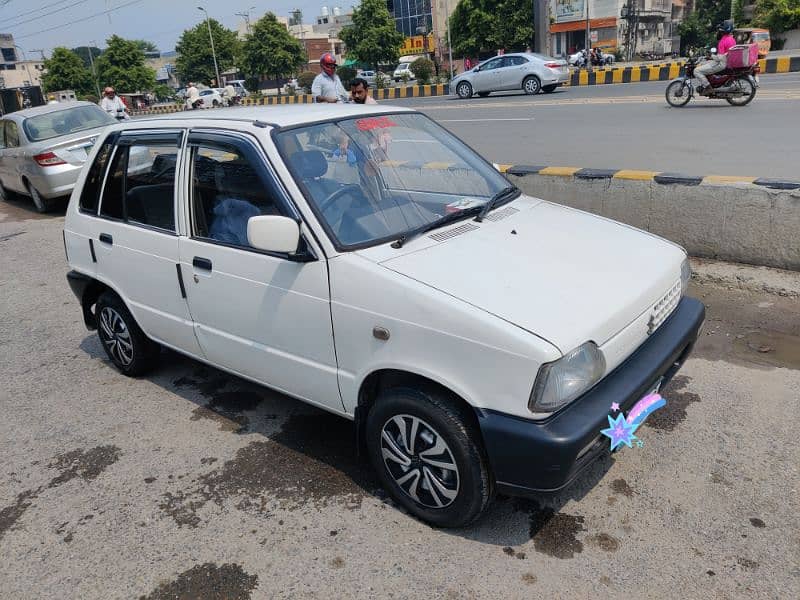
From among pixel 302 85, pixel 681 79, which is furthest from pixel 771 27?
pixel 681 79

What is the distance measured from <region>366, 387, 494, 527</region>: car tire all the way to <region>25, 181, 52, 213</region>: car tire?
9900 millimetres

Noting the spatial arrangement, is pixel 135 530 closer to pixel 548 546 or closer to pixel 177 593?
pixel 177 593

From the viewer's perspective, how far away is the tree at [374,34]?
200 feet

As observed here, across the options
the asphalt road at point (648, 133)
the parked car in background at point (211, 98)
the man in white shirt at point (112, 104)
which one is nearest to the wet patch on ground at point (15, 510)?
the asphalt road at point (648, 133)

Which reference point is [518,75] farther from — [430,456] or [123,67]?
[123,67]

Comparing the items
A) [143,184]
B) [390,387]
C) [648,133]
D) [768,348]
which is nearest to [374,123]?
[143,184]

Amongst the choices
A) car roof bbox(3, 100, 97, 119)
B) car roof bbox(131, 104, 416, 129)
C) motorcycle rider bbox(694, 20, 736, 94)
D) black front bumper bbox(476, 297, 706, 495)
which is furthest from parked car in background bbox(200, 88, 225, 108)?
black front bumper bbox(476, 297, 706, 495)

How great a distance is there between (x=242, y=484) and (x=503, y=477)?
1.49 metres

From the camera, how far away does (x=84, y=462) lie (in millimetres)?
3676

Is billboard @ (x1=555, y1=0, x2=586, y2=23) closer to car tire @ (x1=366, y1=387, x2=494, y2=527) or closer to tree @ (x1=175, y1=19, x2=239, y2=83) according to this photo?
tree @ (x1=175, y1=19, x2=239, y2=83)

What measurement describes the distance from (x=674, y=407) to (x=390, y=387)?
1.89 meters

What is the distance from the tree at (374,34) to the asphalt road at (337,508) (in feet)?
203

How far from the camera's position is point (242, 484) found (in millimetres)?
3354

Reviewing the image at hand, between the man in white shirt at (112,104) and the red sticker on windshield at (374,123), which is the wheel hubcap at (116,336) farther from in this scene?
the man in white shirt at (112,104)
